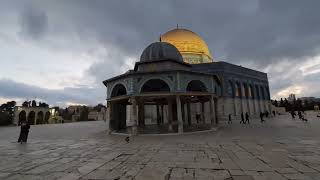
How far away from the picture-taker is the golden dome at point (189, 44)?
40934 millimetres

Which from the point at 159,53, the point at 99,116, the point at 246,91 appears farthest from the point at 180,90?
the point at 99,116

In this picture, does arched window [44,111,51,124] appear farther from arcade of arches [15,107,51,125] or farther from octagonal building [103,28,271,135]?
octagonal building [103,28,271,135]

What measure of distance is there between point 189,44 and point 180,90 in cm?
2671

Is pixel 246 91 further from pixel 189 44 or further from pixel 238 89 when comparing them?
pixel 189 44

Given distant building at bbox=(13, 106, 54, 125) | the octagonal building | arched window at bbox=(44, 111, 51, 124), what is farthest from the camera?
arched window at bbox=(44, 111, 51, 124)

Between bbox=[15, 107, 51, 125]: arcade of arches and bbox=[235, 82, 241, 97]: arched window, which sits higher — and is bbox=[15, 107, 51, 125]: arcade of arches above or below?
below

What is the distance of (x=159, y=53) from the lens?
2042cm

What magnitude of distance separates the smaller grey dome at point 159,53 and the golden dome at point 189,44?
19826 mm

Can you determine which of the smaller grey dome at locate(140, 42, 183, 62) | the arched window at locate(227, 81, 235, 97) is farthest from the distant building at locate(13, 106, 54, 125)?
the arched window at locate(227, 81, 235, 97)

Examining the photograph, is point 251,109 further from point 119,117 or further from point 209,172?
point 209,172

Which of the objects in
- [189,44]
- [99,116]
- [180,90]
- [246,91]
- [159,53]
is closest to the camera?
[180,90]

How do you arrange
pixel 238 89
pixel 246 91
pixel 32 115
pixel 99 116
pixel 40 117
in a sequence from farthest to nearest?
pixel 99 116 → pixel 40 117 → pixel 32 115 → pixel 246 91 → pixel 238 89

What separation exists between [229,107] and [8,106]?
249 feet

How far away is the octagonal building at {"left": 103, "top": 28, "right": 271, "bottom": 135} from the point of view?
1686cm
